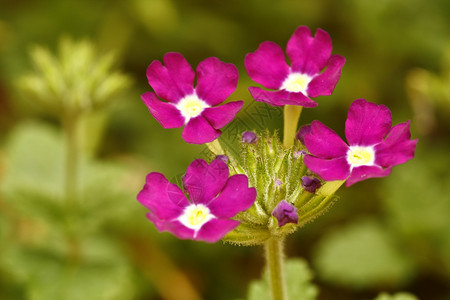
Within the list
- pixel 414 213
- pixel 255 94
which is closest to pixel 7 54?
pixel 414 213

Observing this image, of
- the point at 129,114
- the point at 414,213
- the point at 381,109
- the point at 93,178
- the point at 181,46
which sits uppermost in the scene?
the point at 181,46

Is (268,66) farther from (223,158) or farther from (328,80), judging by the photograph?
(223,158)

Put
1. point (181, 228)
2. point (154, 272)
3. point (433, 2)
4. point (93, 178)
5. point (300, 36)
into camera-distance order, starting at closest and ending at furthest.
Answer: point (181, 228) < point (300, 36) < point (93, 178) < point (154, 272) < point (433, 2)

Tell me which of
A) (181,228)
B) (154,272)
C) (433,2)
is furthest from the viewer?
(433,2)

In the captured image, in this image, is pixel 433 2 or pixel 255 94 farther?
pixel 433 2

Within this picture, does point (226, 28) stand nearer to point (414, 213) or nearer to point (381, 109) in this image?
point (414, 213)

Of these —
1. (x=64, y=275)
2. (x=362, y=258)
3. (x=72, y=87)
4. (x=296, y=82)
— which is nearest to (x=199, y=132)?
(x=296, y=82)
